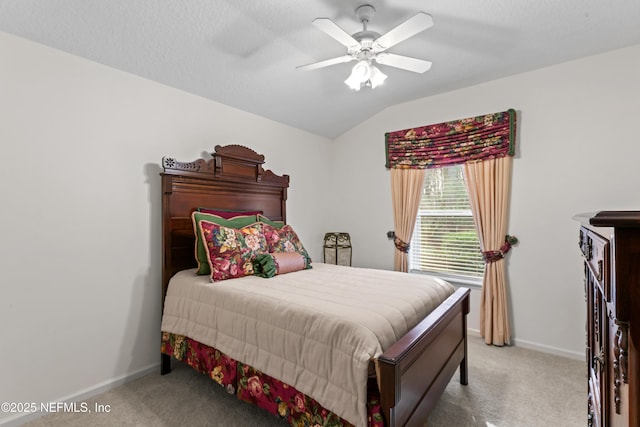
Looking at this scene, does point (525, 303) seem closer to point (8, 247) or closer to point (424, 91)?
point (424, 91)

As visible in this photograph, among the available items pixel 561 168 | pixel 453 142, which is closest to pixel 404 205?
pixel 453 142

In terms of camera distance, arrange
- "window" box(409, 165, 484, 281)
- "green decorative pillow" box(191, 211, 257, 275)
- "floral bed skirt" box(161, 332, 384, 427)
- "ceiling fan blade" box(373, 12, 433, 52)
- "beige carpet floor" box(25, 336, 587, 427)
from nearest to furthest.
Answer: "floral bed skirt" box(161, 332, 384, 427) → "ceiling fan blade" box(373, 12, 433, 52) → "beige carpet floor" box(25, 336, 587, 427) → "green decorative pillow" box(191, 211, 257, 275) → "window" box(409, 165, 484, 281)

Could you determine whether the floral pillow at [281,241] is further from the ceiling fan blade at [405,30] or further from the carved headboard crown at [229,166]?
the ceiling fan blade at [405,30]

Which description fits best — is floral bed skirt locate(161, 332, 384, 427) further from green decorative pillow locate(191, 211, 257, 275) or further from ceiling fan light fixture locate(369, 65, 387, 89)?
ceiling fan light fixture locate(369, 65, 387, 89)

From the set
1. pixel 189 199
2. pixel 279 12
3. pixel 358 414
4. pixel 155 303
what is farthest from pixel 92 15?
pixel 358 414

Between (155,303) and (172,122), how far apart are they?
152cm

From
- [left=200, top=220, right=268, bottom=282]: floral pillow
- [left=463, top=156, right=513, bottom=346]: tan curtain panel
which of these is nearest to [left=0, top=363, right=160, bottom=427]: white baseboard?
[left=200, top=220, right=268, bottom=282]: floral pillow

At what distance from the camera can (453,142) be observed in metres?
3.28

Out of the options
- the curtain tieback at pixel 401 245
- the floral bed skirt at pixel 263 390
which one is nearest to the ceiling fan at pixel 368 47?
the floral bed skirt at pixel 263 390

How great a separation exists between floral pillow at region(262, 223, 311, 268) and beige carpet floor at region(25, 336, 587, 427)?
1.13 meters

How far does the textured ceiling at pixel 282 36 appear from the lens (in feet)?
6.26

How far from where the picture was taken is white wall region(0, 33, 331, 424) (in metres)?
1.86

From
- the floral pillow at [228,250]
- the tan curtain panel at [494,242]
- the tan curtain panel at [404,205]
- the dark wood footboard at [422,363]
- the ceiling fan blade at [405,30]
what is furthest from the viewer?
the tan curtain panel at [404,205]

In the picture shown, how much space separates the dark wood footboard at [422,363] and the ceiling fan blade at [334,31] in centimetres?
168
